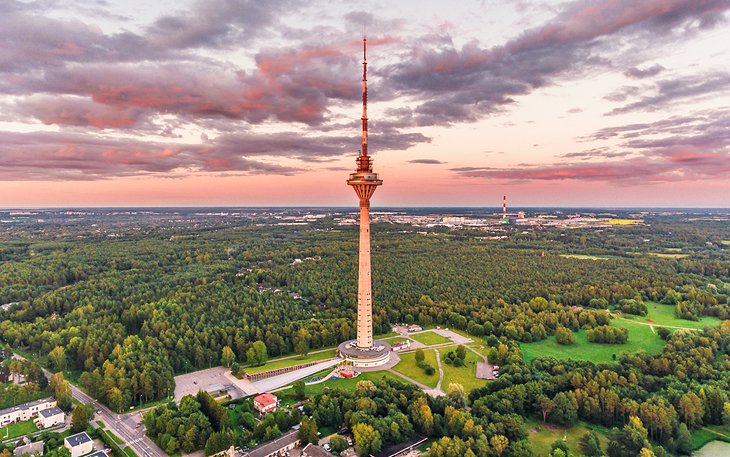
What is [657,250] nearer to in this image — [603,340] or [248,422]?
[603,340]

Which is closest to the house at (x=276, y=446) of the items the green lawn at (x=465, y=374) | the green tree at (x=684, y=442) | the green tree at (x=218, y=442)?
the green tree at (x=218, y=442)

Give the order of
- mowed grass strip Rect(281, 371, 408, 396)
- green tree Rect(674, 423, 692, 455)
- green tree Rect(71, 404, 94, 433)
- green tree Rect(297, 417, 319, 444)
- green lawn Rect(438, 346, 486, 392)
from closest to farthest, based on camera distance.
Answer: green tree Rect(297, 417, 319, 444) → green tree Rect(674, 423, 692, 455) → green tree Rect(71, 404, 94, 433) → mowed grass strip Rect(281, 371, 408, 396) → green lawn Rect(438, 346, 486, 392)

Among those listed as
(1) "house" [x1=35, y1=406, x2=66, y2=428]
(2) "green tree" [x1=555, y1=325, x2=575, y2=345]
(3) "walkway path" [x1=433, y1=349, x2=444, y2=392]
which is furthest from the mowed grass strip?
(2) "green tree" [x1=555, y1=325, x2=575, y2=345]

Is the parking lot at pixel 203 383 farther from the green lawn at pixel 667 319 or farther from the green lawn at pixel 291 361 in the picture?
the green lawn at pixel 667 319

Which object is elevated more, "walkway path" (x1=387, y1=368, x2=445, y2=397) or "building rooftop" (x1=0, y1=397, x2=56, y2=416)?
"building rooftop" (x1=0, y1=397, x2=56, y2=416)

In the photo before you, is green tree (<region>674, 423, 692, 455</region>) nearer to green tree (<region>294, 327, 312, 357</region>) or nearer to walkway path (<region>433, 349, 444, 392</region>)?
walkway path (<region>433, 349, 444, 392</region>)

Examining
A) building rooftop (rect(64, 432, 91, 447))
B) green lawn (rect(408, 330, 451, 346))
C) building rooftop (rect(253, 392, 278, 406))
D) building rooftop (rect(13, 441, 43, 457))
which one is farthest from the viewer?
green lawn (rect(408, 330, 451, 346))

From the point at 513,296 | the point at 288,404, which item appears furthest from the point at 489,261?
the point at 288,404
